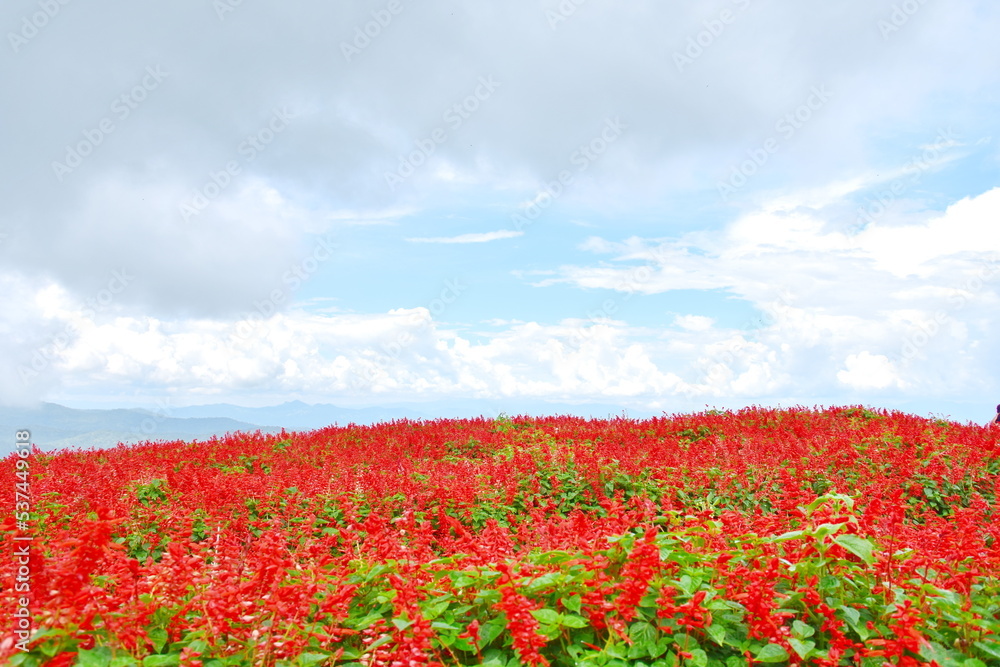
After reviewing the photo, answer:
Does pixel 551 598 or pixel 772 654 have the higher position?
pixel 551 598

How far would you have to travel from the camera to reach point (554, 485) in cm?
959

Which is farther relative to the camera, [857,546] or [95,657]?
[857,546]

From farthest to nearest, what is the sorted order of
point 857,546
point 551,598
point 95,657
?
point 551,598 → point 857,546 → point 95,657

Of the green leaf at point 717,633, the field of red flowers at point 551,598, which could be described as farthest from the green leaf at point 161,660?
the green leaf at point 717,633

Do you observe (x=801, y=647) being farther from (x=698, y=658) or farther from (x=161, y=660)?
(x=161, y=660)

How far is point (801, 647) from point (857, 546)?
2.43ft

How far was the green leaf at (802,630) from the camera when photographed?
3.41 m

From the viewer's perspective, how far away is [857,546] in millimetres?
3666

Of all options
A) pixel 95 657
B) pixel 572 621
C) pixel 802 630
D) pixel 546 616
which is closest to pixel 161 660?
pixel 95 657

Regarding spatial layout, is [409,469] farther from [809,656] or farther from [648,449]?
[809,656]

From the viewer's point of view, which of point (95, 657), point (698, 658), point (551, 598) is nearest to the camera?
point (95, 657)

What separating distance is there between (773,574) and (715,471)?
618 cm

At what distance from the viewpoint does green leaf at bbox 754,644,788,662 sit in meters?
3.26

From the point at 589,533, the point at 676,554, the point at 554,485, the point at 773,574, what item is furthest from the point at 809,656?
the point at 554,485
